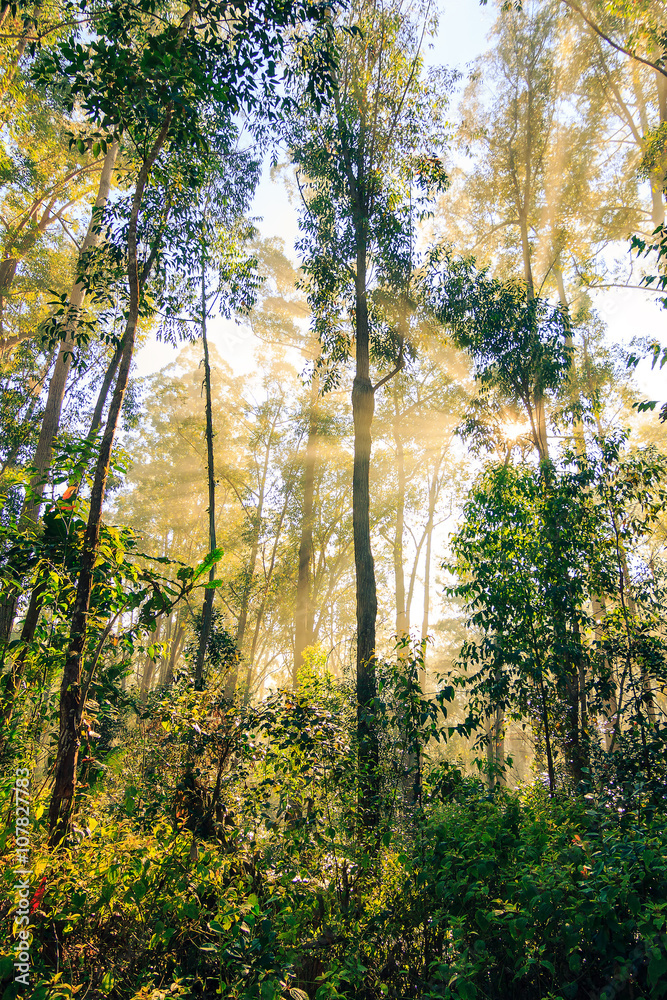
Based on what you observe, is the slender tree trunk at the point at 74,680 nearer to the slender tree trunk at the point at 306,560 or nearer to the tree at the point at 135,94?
the tree at the point at 135,94

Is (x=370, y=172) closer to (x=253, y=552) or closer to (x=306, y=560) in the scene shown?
(x=306, y=560)

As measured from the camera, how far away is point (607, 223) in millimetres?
13086

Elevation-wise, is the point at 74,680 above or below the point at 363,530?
below

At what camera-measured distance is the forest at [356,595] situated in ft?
7.51

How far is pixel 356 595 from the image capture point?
7.19m

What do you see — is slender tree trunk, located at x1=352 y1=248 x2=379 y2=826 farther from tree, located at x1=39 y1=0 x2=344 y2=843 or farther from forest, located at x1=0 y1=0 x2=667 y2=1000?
tree, located at x1=39 y1=0 x2=344 y2=843

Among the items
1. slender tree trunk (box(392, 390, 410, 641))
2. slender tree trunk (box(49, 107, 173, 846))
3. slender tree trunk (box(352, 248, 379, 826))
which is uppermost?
slender tree trunk (box(392, 390, 410, 641))

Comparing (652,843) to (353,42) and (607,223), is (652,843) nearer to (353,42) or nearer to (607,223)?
(353,42)

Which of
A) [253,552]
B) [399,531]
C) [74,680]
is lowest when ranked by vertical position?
[74,680]

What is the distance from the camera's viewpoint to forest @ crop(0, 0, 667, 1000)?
2289mm

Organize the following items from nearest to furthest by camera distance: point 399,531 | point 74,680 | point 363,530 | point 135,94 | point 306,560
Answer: point 74,680 < point 135,94 < point 363,530 < point 306,560 < point 399,531

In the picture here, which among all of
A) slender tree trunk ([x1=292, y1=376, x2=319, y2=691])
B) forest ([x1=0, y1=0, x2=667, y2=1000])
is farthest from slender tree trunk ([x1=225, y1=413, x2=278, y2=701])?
forest ([x1=0, y1=0, x2=667, y2=1000])

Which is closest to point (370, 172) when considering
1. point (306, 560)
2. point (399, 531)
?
point (306, 560)

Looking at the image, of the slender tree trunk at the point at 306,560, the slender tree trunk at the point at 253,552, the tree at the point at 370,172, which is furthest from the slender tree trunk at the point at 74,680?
the slender tree trunk at the point at 253,552
